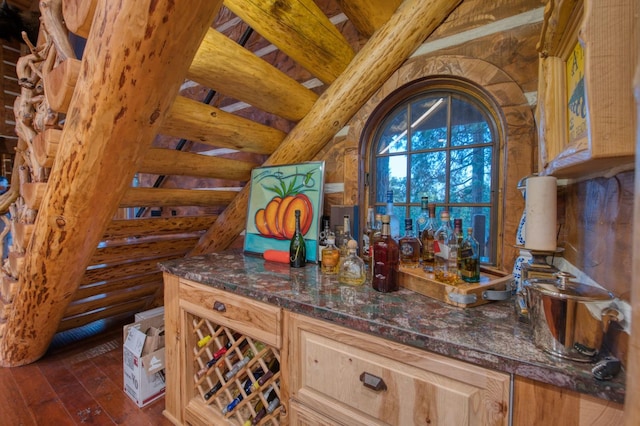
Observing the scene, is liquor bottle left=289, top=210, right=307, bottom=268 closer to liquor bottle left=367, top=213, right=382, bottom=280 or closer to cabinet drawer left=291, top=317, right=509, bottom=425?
liquor bottle left=367, top=213, right=382, bottom=280

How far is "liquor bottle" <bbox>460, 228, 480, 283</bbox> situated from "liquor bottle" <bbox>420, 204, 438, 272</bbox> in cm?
15

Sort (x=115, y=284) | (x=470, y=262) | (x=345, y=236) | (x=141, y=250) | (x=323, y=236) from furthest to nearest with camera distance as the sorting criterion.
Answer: (x=115, y=284) → (x=141, y=250) → (x=323, y=236) → (x=345, y=236) → (x=470, y=262)

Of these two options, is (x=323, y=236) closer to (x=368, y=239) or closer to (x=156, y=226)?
(x=368, y=239)

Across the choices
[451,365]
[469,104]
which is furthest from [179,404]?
[469,104]

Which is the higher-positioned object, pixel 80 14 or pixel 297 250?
pixel 80 14

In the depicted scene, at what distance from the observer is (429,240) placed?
1.23m

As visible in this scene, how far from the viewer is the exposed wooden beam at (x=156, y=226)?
1742 mm

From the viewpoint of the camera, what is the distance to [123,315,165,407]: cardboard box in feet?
5.49

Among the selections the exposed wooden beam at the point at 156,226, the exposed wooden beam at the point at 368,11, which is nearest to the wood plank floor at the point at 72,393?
the exposed wooden beam at the point at 156,226

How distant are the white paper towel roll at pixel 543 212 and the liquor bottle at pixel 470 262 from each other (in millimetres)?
242

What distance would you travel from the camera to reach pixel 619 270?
0.59m

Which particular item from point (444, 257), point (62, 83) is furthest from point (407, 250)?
Result: point (62, 83)

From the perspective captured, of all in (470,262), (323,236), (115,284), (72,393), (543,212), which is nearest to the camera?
(543,212)

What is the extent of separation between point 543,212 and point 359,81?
1.17 meters
